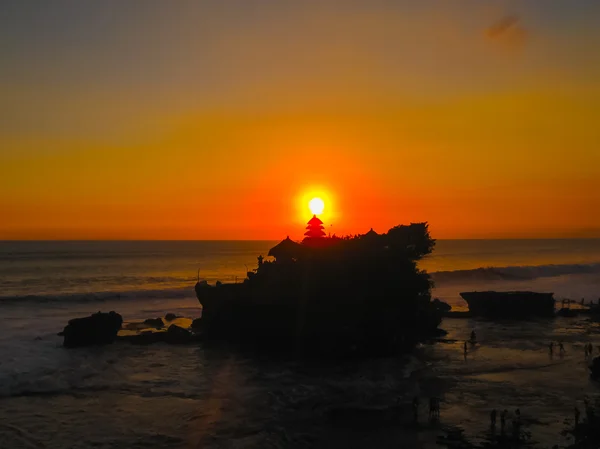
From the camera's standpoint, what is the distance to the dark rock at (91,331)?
45.7m

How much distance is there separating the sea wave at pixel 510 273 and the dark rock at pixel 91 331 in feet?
260

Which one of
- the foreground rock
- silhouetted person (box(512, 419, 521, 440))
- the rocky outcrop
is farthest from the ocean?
the foreground rock

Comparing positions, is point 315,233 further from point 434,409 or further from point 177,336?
point 434,409

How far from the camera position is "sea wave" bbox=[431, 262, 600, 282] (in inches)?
4754

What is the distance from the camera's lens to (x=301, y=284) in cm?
4622

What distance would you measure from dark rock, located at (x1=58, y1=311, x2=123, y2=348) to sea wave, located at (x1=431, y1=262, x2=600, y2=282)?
79.3 m

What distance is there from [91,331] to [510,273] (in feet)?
351

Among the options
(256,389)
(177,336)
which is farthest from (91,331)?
(256,389)

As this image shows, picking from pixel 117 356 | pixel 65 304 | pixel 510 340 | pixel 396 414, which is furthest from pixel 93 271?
pixel 396 414

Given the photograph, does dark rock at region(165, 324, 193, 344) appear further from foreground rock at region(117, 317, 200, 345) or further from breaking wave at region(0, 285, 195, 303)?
breaking wave at region(0, 285, 195, 303)

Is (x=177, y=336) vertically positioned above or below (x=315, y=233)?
below

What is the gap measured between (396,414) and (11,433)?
17616 millimetres

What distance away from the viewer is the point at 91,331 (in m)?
46.4

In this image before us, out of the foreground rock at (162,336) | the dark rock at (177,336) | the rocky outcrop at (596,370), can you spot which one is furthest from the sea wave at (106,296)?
the rocky outcrop at (596,370)
